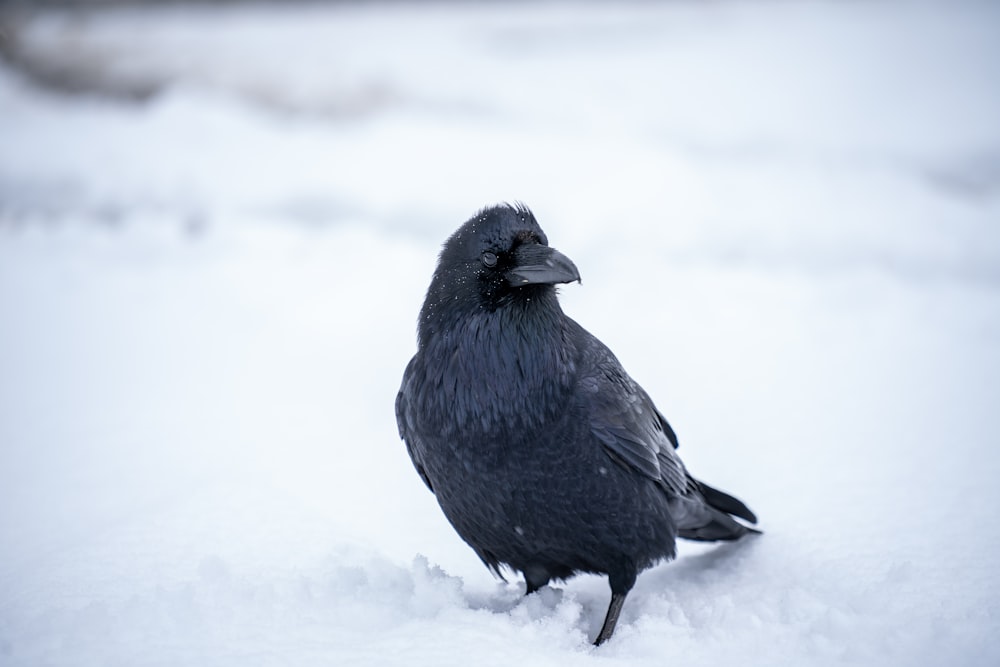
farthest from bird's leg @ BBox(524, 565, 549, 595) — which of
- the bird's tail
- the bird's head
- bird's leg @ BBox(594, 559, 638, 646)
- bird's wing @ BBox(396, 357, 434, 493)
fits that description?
the bird's head

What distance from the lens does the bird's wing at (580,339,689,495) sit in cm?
294

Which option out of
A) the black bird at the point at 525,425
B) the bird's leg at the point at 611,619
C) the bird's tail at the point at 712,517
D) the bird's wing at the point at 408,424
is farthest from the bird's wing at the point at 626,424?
the bird's wing at the point at 408,424

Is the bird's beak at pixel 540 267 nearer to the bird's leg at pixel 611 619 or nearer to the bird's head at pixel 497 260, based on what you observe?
the bird's head at pixel 497 260

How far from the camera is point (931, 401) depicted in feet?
15.1

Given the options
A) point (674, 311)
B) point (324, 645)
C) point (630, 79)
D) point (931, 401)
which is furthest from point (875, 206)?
point (324, 645)

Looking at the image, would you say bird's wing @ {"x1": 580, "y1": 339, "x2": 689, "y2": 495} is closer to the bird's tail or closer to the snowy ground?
the bird's tail

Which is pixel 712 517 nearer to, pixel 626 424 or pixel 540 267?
pixel 626 424

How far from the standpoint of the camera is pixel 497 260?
2881 millimetres

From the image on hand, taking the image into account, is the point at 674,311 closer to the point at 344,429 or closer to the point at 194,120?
the point at 344,429

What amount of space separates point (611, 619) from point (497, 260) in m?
1.41

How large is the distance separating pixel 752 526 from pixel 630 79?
8.88 metres

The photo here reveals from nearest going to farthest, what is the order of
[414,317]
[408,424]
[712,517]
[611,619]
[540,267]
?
[540,267], [611,619], [408,424], [712,517], [414,317]

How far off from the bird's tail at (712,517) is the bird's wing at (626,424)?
122mm

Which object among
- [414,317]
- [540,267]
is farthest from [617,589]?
[414,317]
